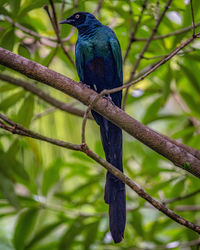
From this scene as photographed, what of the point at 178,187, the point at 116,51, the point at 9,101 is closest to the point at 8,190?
the point at 9,101

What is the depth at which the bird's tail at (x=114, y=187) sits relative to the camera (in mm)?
2695

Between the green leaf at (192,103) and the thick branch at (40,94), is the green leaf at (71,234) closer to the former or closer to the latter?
the thick branch at (40,94)

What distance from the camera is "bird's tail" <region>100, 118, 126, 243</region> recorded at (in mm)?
2695

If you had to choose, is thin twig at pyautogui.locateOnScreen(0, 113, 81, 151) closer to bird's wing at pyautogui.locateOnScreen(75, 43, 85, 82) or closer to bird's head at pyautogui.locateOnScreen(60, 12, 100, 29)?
bird's wing at pyautogui.locateOnScreen(75, 43, 85, 82)

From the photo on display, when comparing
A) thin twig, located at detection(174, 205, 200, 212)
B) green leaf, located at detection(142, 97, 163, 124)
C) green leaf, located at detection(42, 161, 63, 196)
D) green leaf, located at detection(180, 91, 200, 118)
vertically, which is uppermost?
green leaf, located at detection(180, 91, 200, 118)

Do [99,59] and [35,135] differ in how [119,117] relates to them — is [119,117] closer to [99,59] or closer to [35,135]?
[35,135]

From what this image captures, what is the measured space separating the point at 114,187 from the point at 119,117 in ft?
2.48

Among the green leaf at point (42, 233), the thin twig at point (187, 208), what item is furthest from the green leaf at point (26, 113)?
the thin twig at point (187, 208)

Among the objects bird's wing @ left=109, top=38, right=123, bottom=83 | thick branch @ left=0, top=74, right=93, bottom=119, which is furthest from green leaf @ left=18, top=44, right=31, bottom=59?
bird's wing @ left=109, top=38, right=123, bottom=83

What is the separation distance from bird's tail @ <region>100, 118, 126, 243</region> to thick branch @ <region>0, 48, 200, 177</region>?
26.7 inches

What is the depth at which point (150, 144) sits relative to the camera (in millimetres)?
2307

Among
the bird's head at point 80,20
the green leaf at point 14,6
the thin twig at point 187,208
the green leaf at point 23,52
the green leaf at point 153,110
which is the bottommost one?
the thin twig at point 187,208

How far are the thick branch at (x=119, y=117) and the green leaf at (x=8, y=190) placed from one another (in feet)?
3.55

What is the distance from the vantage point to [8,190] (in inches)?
117
